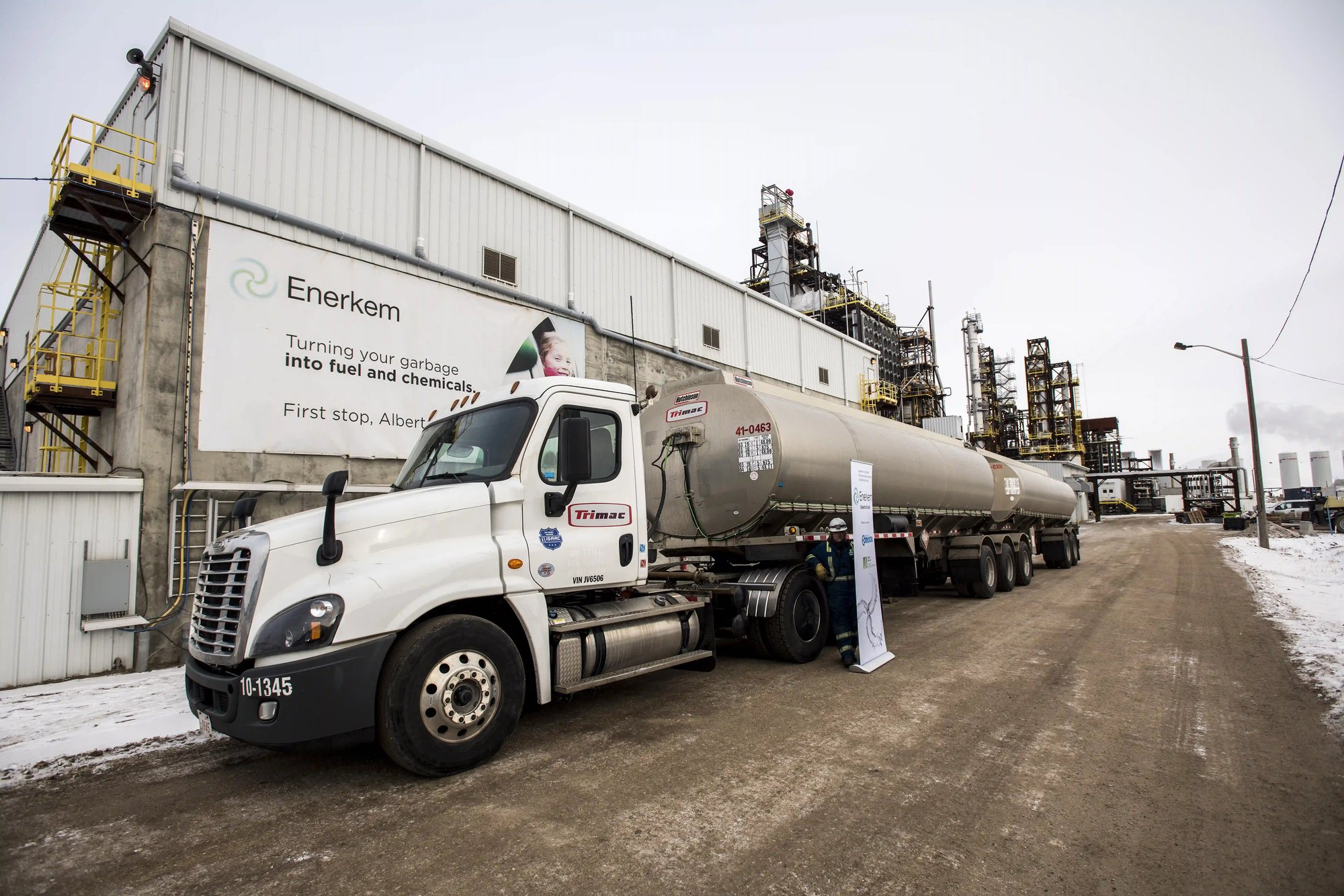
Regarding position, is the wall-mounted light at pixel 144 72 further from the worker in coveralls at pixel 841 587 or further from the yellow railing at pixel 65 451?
the worker in coveralls at pixel 841 587

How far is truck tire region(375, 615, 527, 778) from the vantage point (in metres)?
4.17

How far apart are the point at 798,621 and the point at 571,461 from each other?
428cm

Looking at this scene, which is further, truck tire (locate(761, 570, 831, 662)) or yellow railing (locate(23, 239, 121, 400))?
yellow railing (locate(23, 239, 121, 400))

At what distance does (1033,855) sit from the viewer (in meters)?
3.31

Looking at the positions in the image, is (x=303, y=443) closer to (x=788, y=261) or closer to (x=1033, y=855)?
(x=1033, y=855)

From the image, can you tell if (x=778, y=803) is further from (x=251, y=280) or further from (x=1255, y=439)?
(x=1255, y=439)

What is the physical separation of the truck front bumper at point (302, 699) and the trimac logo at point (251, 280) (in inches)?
312

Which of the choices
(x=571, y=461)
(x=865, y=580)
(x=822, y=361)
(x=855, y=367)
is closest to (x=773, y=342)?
(x=822, y=361)

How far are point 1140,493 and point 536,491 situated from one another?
312ft

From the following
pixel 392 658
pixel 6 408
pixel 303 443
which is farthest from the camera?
pixel 6 408

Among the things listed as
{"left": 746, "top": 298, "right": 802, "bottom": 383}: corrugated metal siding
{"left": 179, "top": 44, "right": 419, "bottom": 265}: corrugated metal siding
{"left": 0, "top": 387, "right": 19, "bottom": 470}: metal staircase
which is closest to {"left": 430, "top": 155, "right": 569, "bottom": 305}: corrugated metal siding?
{"left": 179, "top": 44, "right": 419, "bottom": 265}: corrugated metal siding

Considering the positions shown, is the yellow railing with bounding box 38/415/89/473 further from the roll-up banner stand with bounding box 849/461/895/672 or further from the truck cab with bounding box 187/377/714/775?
the roll-up banner stand with bounding box 849/461/895/672

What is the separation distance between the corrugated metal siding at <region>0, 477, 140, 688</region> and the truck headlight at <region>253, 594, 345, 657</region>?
6.34 meters

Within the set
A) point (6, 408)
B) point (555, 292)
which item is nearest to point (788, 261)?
point (555, 292)
